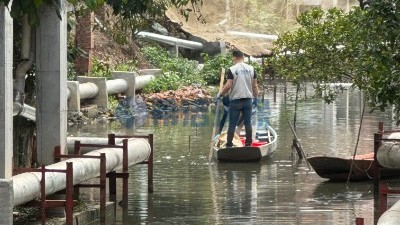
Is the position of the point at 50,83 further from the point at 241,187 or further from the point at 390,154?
the point at 390,154

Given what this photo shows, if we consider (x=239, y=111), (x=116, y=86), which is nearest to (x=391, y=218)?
A: (x=239, y=111)

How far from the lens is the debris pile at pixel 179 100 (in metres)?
34.8

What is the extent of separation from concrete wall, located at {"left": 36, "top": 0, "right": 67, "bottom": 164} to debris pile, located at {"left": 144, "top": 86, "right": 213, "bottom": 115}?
64.0ft

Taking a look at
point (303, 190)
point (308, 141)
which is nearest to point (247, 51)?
point (308, 141)

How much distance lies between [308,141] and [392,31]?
1329 centimetres

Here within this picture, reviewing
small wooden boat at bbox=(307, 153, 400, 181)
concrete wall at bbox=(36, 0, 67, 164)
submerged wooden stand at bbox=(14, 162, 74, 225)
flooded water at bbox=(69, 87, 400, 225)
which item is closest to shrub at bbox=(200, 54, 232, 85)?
flooded water at bbox=(69, 87, 400, 225)

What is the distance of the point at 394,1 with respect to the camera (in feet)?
38.7

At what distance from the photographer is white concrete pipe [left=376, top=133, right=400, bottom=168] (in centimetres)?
1530

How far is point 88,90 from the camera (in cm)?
3100

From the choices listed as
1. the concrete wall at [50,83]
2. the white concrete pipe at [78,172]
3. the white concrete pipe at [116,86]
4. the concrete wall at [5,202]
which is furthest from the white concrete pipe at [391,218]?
the white concrete pipe at [116,86]

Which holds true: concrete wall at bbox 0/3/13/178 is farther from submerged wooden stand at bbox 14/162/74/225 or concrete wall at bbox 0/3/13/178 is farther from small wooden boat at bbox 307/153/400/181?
small wooden boat at bbox 307/153/400/181

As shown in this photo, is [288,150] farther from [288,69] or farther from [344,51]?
[344,51]

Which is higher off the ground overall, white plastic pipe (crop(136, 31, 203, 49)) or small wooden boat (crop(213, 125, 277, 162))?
white plastic pipe (crop(136, 31, 203, 49))

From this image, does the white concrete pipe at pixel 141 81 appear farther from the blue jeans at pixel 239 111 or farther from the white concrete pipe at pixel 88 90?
the blue jeans at pixel 239 111
